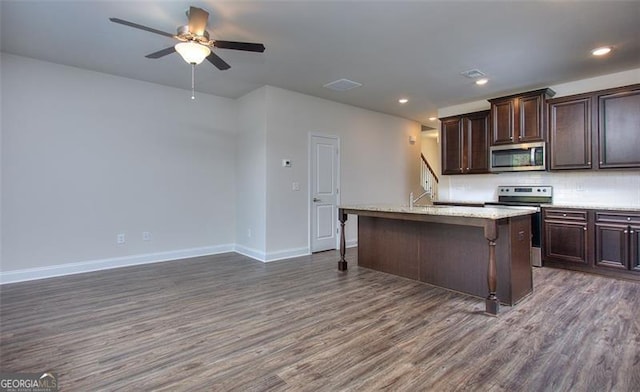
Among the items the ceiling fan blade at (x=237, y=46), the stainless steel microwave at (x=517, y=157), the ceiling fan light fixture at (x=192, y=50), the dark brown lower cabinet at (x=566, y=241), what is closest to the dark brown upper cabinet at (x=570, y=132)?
the stainless steel microwave at (x=517, y=157)

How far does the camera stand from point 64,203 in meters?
4.23

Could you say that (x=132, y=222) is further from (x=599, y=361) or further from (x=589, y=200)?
(x=589, y=200)

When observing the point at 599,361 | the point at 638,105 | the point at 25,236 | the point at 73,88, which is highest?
the point at 73,88

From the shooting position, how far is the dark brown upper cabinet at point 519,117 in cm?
470

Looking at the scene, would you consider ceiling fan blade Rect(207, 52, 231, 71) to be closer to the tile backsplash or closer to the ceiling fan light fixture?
the ceiling fan light fixture

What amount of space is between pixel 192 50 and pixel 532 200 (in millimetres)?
5188

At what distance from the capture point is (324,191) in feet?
19.0

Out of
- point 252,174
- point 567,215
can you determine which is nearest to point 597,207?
point 567,215

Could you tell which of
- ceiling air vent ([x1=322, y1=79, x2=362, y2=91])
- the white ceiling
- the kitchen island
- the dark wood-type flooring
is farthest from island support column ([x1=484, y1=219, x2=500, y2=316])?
ceiling air vent ([x1=322, y1=79, x2=362, y2=91])

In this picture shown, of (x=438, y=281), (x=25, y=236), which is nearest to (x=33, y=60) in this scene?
(x=25, y=236)

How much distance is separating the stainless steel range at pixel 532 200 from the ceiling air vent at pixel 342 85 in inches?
117

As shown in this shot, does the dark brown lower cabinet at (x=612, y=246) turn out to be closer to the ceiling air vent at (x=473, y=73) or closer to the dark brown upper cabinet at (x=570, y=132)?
the dark brown upper cabinet at (x=570, y=132)

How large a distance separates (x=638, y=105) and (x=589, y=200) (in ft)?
4.54

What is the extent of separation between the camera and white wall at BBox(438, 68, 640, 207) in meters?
4.34
